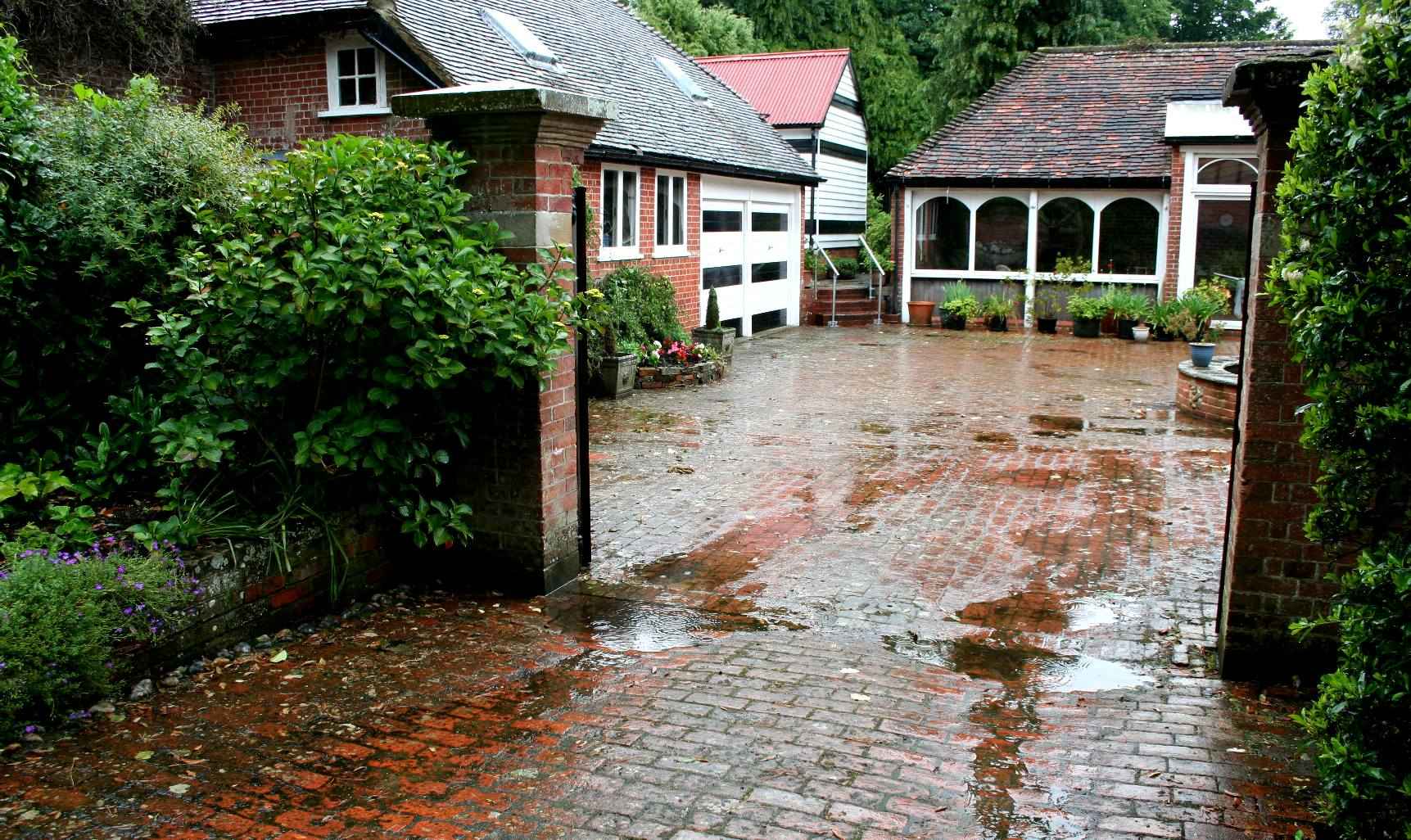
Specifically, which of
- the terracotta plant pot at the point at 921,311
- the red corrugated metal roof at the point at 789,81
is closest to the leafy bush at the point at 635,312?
the terracotta plant pot at the point at 921,311

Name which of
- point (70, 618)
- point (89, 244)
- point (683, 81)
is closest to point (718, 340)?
point (683, 81)

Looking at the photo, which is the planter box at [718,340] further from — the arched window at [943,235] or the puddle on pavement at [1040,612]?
the puddle on pavement at [1040,612]

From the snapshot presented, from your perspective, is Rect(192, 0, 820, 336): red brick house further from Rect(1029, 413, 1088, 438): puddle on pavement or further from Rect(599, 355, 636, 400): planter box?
Rect(1029, 413, 1088, 438): puddle on pavement

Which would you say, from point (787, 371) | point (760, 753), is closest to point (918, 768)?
point (760, 753)

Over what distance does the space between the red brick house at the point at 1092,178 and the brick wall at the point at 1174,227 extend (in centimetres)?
2

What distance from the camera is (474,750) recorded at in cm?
406

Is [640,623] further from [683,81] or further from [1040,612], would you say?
[683,81]

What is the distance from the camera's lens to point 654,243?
59.1 ft

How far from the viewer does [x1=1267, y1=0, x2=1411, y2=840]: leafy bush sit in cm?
279

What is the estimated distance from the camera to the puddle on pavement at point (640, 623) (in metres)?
5.30

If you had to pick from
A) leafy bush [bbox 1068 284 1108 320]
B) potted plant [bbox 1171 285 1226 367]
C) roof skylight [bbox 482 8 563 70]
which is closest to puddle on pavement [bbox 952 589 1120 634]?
roof skylight [bbox 482 8 563 70]

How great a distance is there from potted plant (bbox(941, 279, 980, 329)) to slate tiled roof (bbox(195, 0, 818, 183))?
398 centimetres

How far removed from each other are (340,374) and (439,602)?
4.30ft

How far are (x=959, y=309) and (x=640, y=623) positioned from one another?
18894 millimetres
